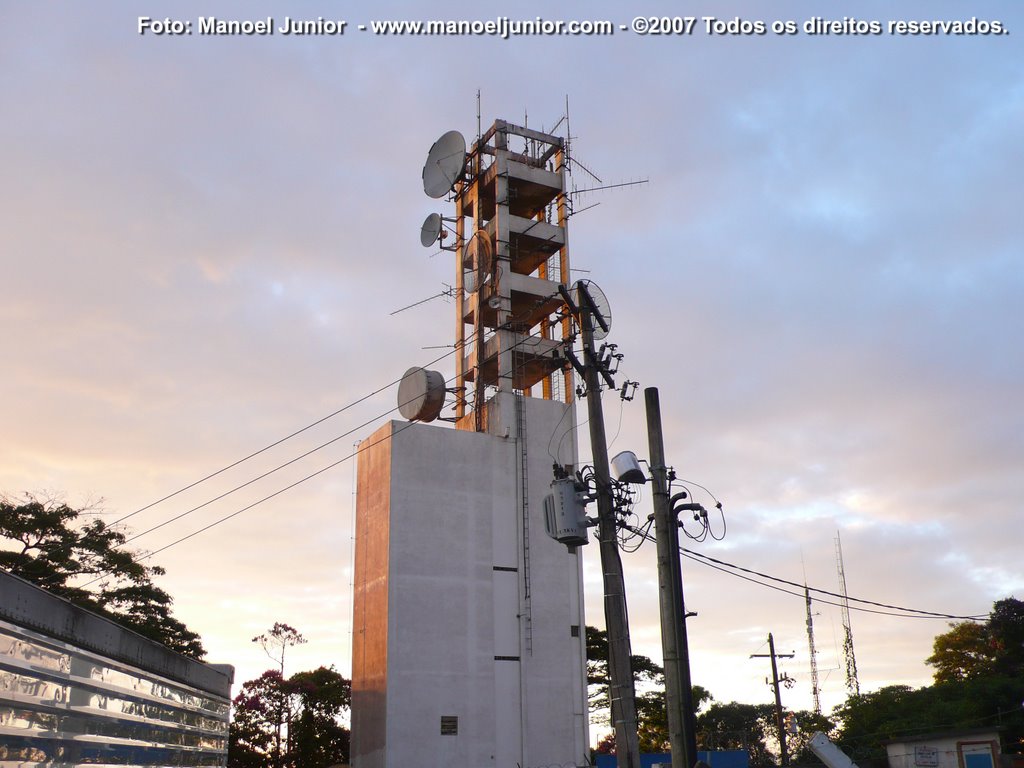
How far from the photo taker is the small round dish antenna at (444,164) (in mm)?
51250

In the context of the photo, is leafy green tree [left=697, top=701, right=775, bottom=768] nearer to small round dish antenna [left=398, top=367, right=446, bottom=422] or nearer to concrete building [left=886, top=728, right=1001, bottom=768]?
concrete building [left=886, top=728, right=1001, bottom=768]

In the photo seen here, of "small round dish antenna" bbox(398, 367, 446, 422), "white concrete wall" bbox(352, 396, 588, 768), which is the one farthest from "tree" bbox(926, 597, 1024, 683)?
"small round dish antenna" bbox(398, 367, 446, 422)

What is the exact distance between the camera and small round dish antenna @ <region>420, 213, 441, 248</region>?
53031 mm

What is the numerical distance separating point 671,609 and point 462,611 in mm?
26829

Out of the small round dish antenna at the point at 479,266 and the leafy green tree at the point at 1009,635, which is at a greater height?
the small round dish antenna at the point at 479,266

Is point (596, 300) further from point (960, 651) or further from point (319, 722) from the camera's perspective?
point (960, 651)

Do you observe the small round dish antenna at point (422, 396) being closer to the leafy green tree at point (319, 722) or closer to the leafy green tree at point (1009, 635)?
the leafy green tree at point (319, 722)

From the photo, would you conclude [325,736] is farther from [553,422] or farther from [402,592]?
[553,422]

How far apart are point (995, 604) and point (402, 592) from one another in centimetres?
4599

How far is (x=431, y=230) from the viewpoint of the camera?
2094 inches

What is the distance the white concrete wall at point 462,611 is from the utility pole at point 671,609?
25316 mm

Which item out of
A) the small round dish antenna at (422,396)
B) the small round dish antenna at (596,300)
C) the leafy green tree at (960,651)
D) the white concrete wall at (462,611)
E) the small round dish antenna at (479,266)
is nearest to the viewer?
the small round dish antenna at (596,300)

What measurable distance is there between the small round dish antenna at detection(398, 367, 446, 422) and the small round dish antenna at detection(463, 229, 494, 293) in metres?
5.53

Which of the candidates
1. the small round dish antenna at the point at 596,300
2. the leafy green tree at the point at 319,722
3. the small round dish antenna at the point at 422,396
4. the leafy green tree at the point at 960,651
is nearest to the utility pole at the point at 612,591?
the small round dish antenna at the point at 596,300
